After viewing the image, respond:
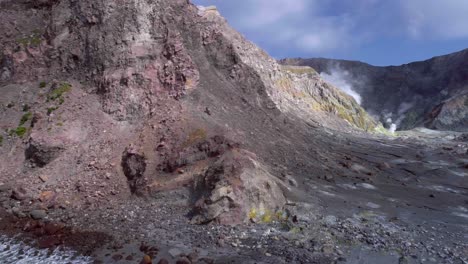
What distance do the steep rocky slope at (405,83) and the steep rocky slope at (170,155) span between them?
58.1 metres

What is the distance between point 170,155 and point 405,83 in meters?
89.8

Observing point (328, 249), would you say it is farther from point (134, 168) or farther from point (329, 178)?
point (134, 168)

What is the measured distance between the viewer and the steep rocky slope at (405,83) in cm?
8444

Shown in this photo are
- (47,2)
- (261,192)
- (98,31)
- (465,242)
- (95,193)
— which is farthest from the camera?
(47,2)

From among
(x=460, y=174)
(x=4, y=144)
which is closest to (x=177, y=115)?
(x=4, y=144)

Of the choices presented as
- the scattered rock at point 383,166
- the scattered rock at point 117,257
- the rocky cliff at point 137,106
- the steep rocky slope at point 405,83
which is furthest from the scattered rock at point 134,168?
the steep rocky slope at point 405,83

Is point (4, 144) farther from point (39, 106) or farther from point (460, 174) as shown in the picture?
point (460, 174)

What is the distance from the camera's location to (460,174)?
25.4 m

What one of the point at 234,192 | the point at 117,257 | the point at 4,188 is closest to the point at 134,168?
the point at 234,192

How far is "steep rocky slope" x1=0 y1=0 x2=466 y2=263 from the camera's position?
47.9 ft

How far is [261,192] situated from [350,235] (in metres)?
3.80

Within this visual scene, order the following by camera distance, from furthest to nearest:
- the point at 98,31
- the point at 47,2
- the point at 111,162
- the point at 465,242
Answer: the point at 47,2, the point at 98,31, the point at 111,162, the point at 465,242

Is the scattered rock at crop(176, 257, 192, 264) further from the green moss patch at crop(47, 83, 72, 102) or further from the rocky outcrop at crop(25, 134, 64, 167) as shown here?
the green moss patch at crop(47, 83, 72, 102)

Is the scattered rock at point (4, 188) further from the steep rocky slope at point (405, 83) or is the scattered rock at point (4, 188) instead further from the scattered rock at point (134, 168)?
the steep rocky slope at point (405, 83)
